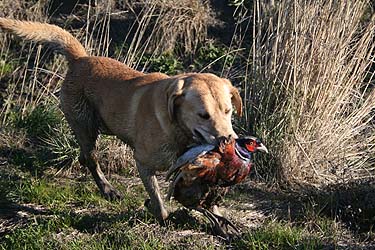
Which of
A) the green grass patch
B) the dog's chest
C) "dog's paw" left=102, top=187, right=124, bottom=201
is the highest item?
the dog's chest

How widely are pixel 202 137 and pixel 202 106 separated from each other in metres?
0.21

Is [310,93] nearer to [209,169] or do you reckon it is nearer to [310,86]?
[310,86]

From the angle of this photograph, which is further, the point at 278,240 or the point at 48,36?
the point at 48,36

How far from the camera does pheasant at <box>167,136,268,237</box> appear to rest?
4.21 metres

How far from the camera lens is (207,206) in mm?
4723

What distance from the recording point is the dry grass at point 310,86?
238 inches

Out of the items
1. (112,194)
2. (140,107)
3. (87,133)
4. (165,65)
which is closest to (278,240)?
(140,107)

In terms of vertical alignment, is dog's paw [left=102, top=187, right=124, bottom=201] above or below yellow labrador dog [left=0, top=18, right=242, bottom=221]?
below

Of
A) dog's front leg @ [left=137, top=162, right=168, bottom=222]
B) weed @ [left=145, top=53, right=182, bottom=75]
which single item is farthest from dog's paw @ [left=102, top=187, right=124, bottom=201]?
weed @ [left=145, top=53, right=182, bottom=75]

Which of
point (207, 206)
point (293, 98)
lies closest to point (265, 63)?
point (293, 98)

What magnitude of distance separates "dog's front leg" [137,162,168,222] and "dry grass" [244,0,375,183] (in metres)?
1.45

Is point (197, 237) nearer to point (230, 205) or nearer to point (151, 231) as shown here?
point (151, 231)

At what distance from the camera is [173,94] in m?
4.62

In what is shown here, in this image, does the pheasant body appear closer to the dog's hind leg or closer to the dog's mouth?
the dog's mouth
